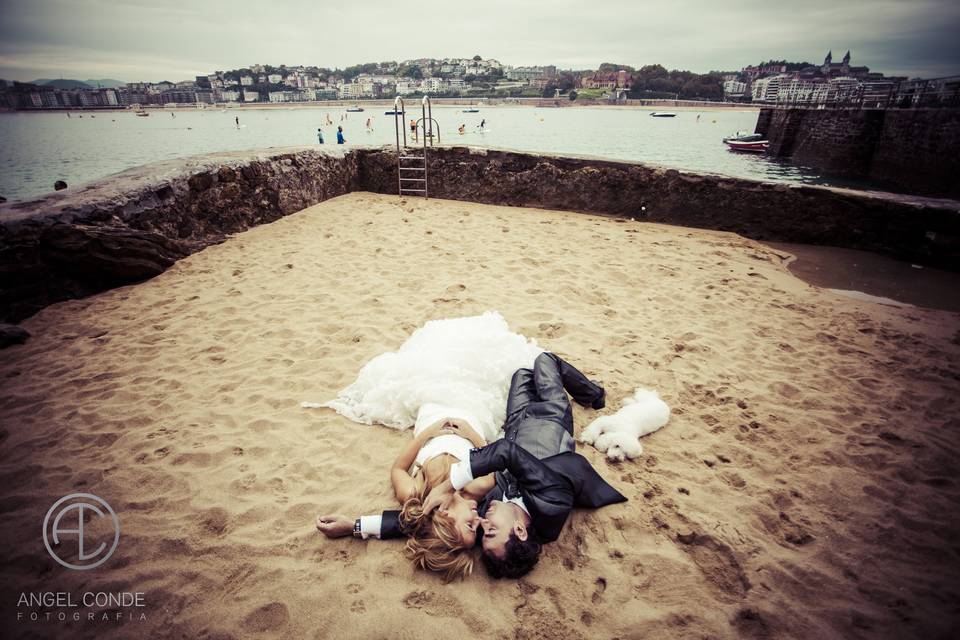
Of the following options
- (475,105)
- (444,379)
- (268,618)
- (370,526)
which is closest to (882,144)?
(444,379)

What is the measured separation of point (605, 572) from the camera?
2191 mm

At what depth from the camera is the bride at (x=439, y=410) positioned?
221 centimetres

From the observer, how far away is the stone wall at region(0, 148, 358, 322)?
4.36 m

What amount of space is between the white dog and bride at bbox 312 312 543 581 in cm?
74

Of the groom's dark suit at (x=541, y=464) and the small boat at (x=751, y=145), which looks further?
the small boat at (x=751, y=145)

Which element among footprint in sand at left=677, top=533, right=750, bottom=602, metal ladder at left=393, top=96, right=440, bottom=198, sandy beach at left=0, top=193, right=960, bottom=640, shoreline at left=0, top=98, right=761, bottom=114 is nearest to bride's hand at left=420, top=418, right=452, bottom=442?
sandy beach at left=0, top=193, right=960, bottom=640

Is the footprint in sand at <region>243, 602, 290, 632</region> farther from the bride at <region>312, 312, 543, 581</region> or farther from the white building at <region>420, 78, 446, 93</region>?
the white building at <region>420, 78, 446, 93</region>

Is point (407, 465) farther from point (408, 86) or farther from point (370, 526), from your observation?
point (408, 86)

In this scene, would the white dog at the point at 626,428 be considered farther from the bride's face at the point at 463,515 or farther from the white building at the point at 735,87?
the white building at the point at 735,87

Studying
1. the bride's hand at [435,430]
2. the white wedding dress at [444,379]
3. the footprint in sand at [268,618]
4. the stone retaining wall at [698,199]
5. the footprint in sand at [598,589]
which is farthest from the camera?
the stone retaining wall at [698,199]

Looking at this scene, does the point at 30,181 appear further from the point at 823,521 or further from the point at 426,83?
the point at 426,83

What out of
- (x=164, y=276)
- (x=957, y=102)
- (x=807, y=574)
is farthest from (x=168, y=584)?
(x=957, y=102)

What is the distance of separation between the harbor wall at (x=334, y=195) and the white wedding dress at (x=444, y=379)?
3.80 m

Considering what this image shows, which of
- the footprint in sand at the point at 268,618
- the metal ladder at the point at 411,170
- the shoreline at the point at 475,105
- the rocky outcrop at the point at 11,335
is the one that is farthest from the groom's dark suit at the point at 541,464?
the shoreline at the point at 475,105
